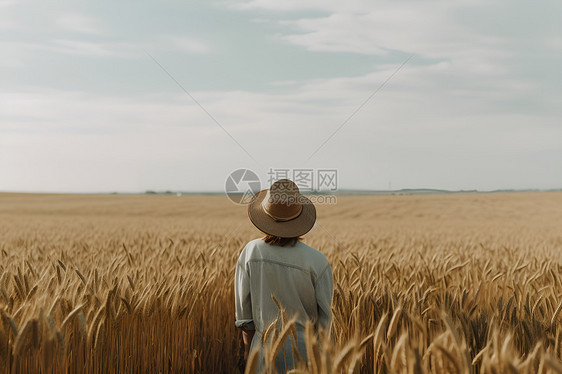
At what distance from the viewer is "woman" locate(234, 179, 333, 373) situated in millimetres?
2320

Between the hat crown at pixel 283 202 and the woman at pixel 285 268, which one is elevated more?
the hat crown at pixel 283 202

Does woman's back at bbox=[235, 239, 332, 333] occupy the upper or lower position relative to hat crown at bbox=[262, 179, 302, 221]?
lower

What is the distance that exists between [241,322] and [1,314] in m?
1.14

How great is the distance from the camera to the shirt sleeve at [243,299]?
2.42 m

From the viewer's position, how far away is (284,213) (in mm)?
2322

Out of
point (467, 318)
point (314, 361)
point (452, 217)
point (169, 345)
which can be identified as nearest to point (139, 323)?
point (169, 345)

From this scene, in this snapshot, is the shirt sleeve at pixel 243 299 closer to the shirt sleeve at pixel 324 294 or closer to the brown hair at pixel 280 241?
the brown hair at pixel 280 241

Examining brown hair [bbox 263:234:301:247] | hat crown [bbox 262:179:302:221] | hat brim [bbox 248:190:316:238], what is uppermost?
hat crown [bbox 262:179:302:221]

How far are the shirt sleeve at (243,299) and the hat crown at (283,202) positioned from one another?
34cm

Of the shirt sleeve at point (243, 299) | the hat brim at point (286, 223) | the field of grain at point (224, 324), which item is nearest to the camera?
the field of grain at point (224, 324)

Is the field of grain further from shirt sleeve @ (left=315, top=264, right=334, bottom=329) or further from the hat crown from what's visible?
the hat crown

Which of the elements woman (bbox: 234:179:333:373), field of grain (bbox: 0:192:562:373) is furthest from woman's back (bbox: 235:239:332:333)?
field of grain (bbox: 0:192:562:373)

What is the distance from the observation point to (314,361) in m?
1.25

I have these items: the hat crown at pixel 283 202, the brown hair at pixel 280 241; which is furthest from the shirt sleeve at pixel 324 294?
the hat crown at pixel 283 202
